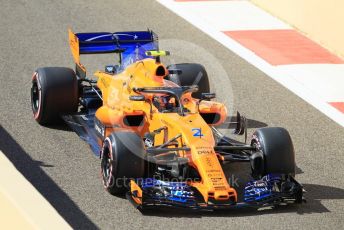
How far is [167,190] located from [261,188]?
3.27 feet

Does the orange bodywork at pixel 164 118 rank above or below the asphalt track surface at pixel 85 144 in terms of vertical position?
above

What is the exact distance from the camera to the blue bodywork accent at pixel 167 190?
9578mm

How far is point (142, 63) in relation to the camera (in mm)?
11312

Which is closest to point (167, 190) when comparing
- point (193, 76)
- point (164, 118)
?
point (164, 118)

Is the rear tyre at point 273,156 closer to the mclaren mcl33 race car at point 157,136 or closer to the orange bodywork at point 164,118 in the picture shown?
the mclaren mcl33 race car at point 157,136

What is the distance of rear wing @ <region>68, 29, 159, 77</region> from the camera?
484 inches

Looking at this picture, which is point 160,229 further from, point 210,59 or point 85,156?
point 210,59

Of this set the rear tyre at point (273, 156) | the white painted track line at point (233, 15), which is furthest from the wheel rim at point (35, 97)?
the white painted track line at point (233, 15)

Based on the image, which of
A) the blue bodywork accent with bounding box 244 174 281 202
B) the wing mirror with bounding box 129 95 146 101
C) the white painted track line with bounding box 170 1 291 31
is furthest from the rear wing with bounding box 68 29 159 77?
the white painted track line with bounding box 170 1 291 31

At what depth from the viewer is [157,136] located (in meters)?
10.4

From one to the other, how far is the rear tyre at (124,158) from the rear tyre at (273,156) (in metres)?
1.32

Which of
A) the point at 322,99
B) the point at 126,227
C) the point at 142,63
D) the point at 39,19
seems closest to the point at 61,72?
the point at 142,63

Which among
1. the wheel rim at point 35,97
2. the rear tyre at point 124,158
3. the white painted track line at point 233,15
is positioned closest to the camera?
the rear tyre at point 124,158

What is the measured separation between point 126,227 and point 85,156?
2098 millimetres
